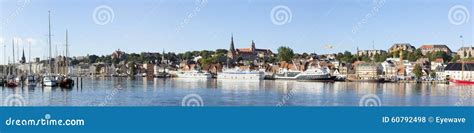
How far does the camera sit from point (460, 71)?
24.0 metres

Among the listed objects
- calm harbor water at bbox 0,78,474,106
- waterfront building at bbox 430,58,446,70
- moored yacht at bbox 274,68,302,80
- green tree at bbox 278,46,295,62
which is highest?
green tree at bbox 278,46,295,62

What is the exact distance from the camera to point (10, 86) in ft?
49.0

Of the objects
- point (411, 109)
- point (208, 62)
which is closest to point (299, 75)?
point (208, 62)

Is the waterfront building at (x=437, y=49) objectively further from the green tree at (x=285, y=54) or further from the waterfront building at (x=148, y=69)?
the waterfront building at (x=148, y=69)

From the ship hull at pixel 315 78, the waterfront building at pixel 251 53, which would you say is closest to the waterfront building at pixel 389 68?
the ship hull at pixel 315 78

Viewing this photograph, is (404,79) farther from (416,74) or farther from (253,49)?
(253,49)

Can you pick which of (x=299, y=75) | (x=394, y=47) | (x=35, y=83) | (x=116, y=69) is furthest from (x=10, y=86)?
(x=394, y=47)

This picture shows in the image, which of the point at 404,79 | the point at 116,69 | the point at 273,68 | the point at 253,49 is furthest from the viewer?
the point at 253,49

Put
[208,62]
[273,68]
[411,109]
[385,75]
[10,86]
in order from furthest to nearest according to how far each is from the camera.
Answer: [208,62] < [273,68] < [385,75] < [10,86] < [411,109]

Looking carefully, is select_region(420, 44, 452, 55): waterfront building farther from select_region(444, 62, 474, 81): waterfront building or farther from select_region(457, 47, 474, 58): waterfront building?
select_region(444, 62, 474, 81): waterfront building

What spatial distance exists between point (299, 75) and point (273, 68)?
6534 mm

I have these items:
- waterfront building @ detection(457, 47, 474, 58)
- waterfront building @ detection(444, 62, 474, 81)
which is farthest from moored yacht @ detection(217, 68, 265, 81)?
waterfront building @ detection(457, 47, 474, 58)

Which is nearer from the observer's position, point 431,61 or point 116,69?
point 431,61

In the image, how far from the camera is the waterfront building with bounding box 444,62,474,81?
75.0ft
